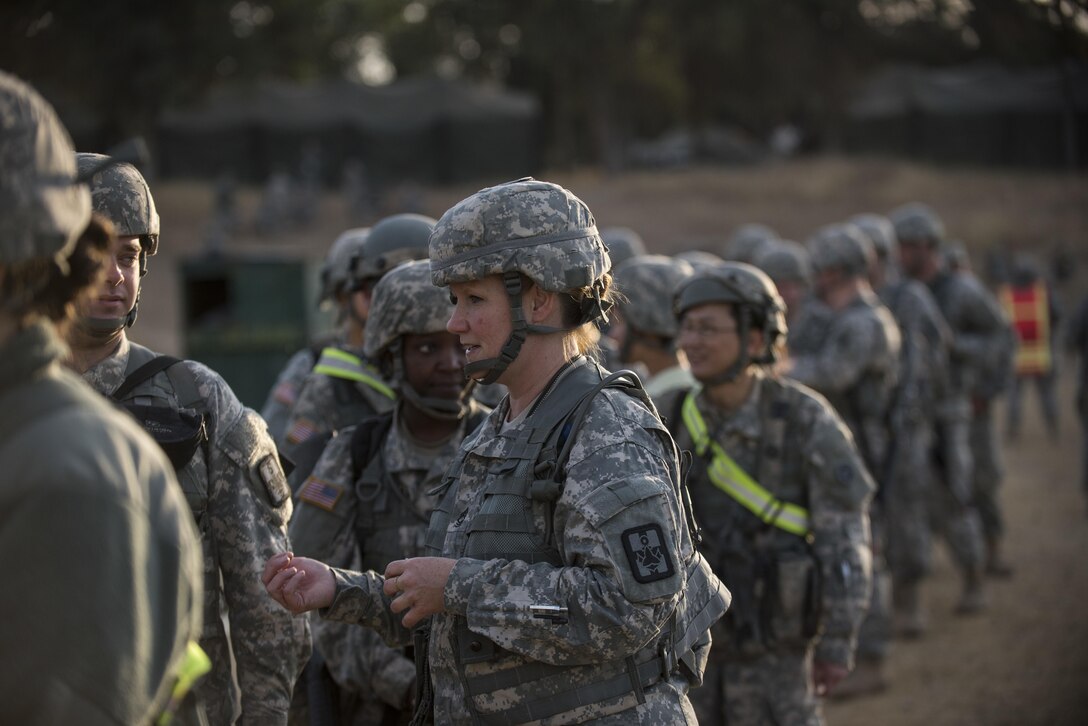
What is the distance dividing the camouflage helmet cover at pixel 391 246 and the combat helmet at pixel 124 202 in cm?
193

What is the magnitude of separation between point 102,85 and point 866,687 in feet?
102

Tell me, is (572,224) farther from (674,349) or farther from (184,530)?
(674,349)

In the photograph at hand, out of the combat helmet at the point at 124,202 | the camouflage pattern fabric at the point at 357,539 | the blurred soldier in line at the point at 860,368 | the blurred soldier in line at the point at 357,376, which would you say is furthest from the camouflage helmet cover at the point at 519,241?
the blurred soldier in line at the point at 860,368

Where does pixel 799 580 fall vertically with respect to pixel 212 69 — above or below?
above

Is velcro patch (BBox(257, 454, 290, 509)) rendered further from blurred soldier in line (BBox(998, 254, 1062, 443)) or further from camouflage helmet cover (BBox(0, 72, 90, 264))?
blurred soldier in line (BBox(998, 254, 1062, 443))

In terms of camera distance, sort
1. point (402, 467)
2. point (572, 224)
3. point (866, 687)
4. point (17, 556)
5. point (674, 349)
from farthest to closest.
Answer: point (866, 687), point (674, 349), point (402, 467), point (572, 224), point (17, 556)

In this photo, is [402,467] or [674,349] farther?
[674,349]

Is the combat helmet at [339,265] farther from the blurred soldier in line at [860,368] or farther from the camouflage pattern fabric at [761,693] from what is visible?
the blurred soldier in line at [860,368]

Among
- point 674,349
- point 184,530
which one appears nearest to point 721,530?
point 674,349

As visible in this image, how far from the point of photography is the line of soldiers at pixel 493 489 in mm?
3166

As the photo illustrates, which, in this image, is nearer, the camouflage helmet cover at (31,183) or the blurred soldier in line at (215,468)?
the camouflage helmet cover at (31,183)

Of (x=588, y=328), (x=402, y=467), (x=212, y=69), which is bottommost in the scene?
(x=212, y=69)

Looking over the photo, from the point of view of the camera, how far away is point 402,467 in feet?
15.7

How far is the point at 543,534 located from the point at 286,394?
3235 millimetres
